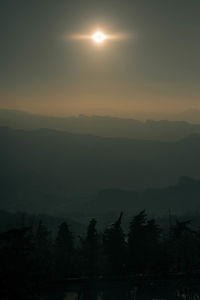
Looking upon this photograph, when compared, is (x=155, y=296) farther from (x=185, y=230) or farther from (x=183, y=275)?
(x=185, y=230)

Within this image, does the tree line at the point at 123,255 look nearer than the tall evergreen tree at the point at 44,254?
No

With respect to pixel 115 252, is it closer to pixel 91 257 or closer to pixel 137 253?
pixel 137 253

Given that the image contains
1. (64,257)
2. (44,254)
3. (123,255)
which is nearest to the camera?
(44,254)

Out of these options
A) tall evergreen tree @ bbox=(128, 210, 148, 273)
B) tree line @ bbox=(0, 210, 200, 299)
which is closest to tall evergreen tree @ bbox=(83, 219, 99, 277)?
tree line @ bbox=(0, 210, 200, 299)

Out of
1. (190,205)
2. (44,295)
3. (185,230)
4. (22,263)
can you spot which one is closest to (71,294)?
(44,295)

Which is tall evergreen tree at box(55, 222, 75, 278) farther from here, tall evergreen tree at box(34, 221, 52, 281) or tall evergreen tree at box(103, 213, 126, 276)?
tall evergreen tree at box(103, 213, 126, 276)

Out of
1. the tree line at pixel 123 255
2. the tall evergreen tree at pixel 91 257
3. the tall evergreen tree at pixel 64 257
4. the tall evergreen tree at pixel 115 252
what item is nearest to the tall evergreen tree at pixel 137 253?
the tree line at pixel 123 255

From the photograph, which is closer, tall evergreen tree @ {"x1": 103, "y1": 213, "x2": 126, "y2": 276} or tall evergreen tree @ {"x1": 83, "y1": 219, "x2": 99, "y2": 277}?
tall evergreen tree @ {"x1": 103, "y1": 213, "x2": 126, "y2": 276}

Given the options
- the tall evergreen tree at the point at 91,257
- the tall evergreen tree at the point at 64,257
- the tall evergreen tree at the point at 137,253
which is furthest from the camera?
the tall evergreen tree at the point at 91,257

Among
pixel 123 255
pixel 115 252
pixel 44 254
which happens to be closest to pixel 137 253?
pixel 123 255

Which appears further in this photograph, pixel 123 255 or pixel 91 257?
pixel 91 257

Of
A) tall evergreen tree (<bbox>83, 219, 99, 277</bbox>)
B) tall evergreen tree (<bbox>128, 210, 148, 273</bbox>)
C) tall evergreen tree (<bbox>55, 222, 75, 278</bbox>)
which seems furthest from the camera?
tall evergreen tree (<bbox>83, 219, 99, 277</bbox>)

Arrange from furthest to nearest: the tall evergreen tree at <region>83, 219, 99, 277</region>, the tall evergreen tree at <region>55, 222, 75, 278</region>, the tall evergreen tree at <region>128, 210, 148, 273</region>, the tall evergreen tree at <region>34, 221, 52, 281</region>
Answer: the tall evergreen tree at <region>83, 219, 99, 277</region>, the tall evergreen tree at <region>55, 222, 75, 278</region>, the tall evergreen tree at <region>128, 210, 148, 273</region>, the tall evergreen tree at <region>34, 221, 52, 281</region>

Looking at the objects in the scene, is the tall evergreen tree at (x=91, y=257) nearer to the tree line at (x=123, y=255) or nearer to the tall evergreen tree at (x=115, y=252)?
the tree line at (x=123, y=255)
